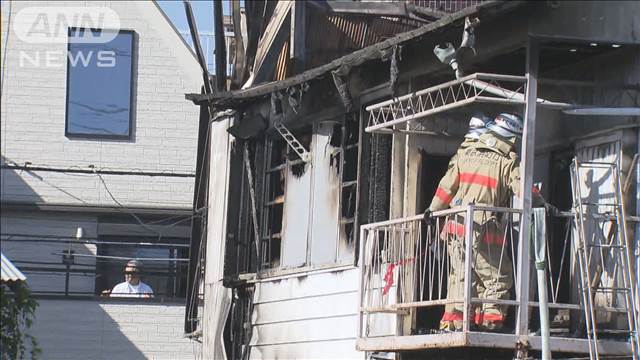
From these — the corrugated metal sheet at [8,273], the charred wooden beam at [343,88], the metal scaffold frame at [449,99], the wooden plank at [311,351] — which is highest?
the charred wooden beam at [343,88]

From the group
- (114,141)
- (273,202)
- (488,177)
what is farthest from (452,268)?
(114,141)

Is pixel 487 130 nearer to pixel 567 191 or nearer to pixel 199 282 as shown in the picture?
pixel 567 191

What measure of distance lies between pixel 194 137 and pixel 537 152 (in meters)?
14.1

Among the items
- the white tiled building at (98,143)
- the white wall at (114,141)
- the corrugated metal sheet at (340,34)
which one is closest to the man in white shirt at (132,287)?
the white tiled building at (98,143)

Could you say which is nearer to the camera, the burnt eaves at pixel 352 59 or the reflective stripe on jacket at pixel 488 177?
the burnt eaves at pixel 352 59

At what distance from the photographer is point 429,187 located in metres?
13.2

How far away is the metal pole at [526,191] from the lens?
11.2m

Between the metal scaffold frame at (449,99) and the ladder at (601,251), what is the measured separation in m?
0.68

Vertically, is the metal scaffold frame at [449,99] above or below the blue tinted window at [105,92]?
below

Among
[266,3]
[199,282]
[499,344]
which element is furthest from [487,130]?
[199,282]

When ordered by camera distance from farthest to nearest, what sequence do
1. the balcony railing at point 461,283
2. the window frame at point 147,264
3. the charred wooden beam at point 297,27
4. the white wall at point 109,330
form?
the window frame at point 147,264 → the white wall at point 109,330 → the charred wooden beam at point 297,27 → the balcony railing at point 461,283

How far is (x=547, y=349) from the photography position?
10750mm

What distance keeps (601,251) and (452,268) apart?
3.97ft

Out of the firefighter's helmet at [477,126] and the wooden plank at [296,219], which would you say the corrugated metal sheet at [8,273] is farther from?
the wooden plank at [296,219]
